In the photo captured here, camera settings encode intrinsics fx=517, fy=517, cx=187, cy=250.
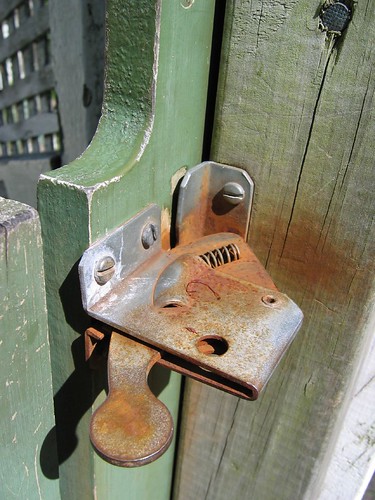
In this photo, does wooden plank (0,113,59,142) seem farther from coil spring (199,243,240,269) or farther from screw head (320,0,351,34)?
screw head (320,0,351,34)

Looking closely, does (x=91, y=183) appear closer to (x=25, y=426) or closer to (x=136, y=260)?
(x=136, y=260)

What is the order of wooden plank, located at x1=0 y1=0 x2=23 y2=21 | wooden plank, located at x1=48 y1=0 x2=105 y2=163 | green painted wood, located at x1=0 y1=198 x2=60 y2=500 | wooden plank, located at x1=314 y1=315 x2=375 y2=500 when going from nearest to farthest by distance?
green painted wood, located at x1=0 y1=198 x2=60 y2=500, wooden plank, located at x1=314 y1=315 x2=375 y2=500, wooden plank, located at x1=48 y1=0 x2=105 y2=163, wooden plank, located at x1=0 y1=0 x2=23 y2=21

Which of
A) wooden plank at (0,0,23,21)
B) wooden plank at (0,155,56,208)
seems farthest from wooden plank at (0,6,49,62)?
wooden plank at (0,155,56,208)

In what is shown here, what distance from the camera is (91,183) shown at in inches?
25.9

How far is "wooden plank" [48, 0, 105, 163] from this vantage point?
2.38m

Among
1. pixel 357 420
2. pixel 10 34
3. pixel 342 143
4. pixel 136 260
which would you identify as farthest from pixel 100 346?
pixel 10 34

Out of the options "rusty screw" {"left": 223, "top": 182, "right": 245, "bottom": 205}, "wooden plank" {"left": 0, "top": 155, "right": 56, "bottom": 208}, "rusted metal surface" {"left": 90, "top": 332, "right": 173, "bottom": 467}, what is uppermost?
"rusty screw" {"left": 223, "top": 182, "right": 245, "bottom": 205}

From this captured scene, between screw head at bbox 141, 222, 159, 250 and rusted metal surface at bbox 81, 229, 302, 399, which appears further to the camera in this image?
screw head at bbox 141, 222, 159, 250

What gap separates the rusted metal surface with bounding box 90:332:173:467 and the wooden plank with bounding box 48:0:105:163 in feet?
6.48

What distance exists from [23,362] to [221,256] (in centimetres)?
35

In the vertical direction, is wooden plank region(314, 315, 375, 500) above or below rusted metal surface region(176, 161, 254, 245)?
Answer: below

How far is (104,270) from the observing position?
0.72 meters

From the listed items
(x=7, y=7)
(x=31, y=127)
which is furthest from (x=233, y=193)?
(x=7, y=7)

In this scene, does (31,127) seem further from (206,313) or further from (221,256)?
(206,313)
